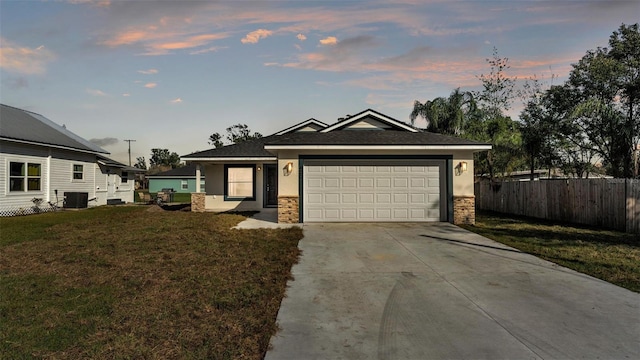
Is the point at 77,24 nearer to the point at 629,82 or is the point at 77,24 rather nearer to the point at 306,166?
the point at 306,166

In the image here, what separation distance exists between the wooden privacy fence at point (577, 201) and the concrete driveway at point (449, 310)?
19.6 ft

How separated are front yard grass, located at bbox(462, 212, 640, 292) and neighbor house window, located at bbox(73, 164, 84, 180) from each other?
819 inches

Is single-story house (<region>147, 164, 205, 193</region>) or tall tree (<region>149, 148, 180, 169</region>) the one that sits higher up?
tall tree (<region>149, 148, 180, 169</region>)

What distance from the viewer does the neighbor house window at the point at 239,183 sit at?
55.1 feet

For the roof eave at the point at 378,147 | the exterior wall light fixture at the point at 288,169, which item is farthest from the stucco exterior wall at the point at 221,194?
the roof eave at the point at 378,147

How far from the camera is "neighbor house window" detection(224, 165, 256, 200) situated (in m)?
16.8

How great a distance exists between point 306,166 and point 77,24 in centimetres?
933

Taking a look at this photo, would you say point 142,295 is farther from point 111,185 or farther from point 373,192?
point 111,185

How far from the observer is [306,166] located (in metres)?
12.2

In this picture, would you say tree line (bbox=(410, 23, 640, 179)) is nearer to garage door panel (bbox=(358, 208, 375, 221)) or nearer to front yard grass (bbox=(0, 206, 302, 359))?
garage door panel (bbox=(358, 208, 375, 221))

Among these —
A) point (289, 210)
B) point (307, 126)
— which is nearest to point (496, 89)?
point (307, 126)

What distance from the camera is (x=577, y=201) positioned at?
12.2 meters

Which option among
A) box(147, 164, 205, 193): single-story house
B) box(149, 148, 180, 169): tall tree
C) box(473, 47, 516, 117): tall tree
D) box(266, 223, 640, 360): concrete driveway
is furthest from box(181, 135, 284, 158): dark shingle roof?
box(149, 148, 180, 169): tall tree

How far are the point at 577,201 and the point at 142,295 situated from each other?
1412cm
